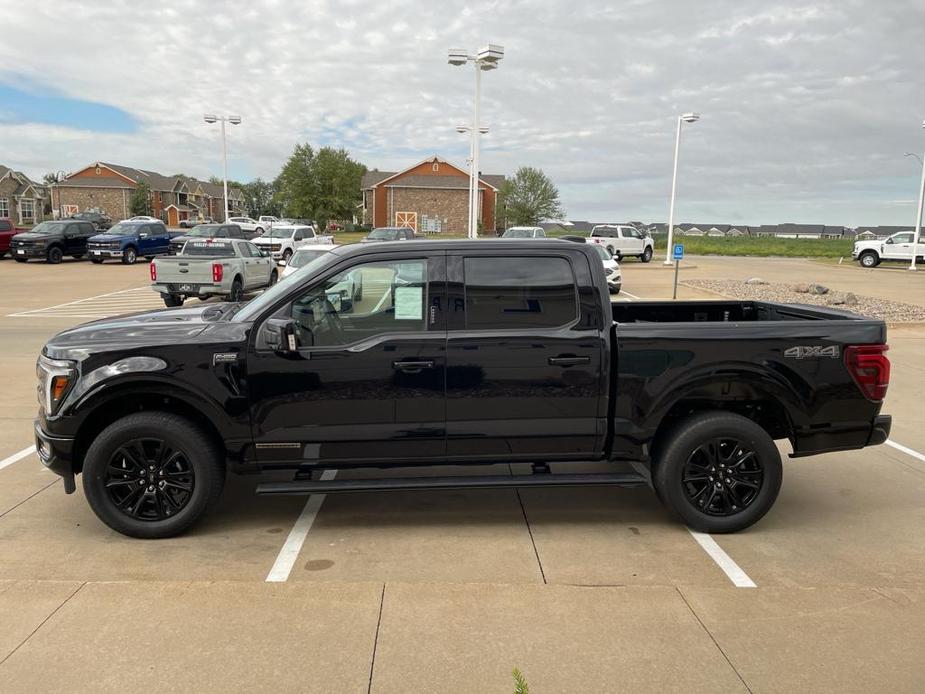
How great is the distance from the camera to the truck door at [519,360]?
4391mm

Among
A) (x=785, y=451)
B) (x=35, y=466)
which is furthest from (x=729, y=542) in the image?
(x=35, y=466)

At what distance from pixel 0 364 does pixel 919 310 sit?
19055 mm

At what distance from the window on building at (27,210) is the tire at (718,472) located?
93767 millimetres

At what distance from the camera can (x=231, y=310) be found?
5.02 m

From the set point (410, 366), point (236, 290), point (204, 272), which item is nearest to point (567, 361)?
point (410, 366)

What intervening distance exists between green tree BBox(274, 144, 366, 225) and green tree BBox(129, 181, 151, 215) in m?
21.5

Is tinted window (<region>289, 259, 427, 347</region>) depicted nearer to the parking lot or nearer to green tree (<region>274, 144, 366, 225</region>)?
the parking lot

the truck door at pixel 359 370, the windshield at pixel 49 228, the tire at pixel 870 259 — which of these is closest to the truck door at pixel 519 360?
the truck door at pixel 359 370

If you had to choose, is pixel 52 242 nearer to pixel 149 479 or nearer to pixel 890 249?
pixel 149 479

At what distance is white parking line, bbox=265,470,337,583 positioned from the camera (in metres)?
4.05

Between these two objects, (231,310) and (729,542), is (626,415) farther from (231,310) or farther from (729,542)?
(231,310)

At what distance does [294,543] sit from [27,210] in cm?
9529

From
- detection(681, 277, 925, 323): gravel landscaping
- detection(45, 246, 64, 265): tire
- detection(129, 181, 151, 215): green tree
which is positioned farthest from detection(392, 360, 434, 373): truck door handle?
detection(129, 181, 151, 215): green tree

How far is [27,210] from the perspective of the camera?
8406cm
